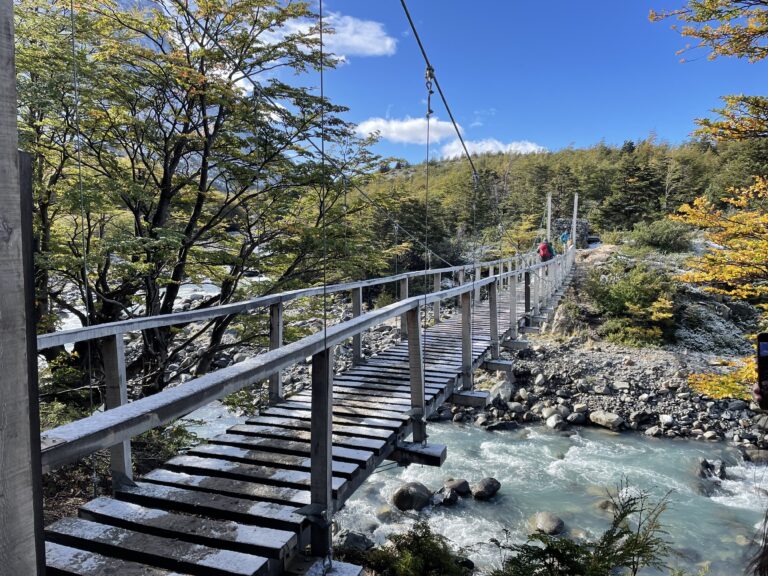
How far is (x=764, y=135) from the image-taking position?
5.61 metres

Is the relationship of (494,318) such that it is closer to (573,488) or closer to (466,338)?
(466,338)

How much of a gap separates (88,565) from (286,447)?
126 centimetres

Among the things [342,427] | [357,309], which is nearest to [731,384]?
[357,309]

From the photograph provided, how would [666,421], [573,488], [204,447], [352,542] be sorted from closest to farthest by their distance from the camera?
1. [204,447]
2. [352,542]
3. [573,488]
4. [666,421]

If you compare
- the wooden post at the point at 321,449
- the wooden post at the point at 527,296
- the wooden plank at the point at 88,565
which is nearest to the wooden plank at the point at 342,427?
the wooden post at the point at 321,449

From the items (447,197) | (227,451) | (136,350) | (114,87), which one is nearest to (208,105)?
(114,87)

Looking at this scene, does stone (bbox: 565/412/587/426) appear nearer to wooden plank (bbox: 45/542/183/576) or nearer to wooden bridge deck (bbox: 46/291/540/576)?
wooden bridge deck (bbox: 46/291/540/576)

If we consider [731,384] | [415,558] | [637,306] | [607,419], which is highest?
[731,384]

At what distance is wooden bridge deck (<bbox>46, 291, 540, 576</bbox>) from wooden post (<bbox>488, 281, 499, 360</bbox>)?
1.97 m

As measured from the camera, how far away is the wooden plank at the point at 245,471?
8.03 ft

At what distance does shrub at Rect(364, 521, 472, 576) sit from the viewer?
527 cm

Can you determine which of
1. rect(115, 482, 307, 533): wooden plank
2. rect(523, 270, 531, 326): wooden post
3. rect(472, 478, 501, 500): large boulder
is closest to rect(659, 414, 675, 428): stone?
rect(472, 478, 501, 500): large boulder

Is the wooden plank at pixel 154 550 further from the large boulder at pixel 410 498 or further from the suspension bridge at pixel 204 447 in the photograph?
the large boulder at pixel 410 498

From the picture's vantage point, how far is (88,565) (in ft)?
5.81
